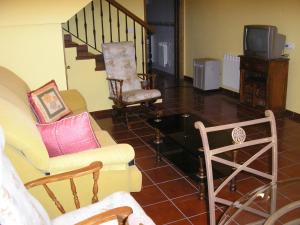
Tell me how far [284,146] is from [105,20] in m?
3.84

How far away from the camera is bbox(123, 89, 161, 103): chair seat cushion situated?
4602 millimetres

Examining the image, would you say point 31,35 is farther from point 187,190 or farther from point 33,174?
point 187,190

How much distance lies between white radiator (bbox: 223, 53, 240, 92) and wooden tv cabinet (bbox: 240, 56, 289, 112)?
0.57 meters

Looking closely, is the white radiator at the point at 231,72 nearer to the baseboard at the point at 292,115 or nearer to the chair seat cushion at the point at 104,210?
the baseboard at the point at 292,115

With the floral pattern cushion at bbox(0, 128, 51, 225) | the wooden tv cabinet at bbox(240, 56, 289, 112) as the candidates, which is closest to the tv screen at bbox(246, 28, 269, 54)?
the wooden tv cabinet at bbox(240, 56, 289, 112)

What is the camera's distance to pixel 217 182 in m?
3.15

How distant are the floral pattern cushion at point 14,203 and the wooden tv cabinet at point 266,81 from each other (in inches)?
153

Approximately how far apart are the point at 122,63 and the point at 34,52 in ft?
5.26

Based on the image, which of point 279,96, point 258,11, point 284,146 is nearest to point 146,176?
point 284,146

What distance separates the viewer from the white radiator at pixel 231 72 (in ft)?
19.2

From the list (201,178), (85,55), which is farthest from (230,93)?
(201,178)

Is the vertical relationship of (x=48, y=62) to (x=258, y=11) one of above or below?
below

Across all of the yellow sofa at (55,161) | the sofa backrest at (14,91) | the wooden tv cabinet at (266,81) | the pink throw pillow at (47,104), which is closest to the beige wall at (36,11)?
the sofa backrest at (14,91)

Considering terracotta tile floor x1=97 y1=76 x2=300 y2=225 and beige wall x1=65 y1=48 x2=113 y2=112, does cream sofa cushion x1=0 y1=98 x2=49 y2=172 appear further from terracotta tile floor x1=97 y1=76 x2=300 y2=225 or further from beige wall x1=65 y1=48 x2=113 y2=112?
beige wall x1=65 y1=48 x2=113 y2=112
